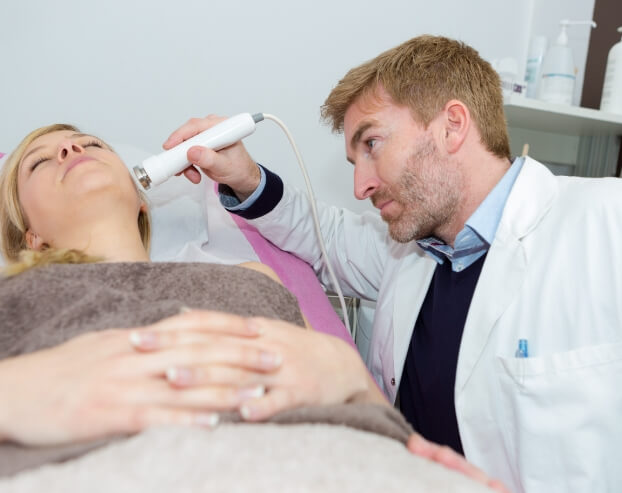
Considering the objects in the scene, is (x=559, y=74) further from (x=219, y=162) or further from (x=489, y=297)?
(x=219, y=162)

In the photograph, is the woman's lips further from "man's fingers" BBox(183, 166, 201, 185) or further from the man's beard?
the man's beard

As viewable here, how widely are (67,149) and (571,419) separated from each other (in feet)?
3.59

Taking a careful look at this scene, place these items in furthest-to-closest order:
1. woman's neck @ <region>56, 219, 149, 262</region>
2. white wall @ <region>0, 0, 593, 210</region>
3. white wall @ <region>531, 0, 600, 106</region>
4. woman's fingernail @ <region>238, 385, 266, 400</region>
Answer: white wall @ <region>531, 0, 600, 106</region> < white wall @ <region>0, 0, 593, 210</region> < woman's neck @ <region>56, 219, 149, 262</region> < woman's fingernail @ <region>238, 385, 266, 400</region>

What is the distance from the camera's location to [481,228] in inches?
44.2

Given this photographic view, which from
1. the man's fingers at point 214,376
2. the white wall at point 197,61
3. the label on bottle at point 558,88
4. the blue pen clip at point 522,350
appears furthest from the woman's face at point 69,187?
the label on bottle at point 558,88

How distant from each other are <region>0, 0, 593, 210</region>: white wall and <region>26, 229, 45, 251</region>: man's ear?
14.9 inches

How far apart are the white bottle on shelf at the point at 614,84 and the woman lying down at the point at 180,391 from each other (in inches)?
58.4

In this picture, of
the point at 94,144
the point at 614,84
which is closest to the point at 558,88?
the point at 614,84

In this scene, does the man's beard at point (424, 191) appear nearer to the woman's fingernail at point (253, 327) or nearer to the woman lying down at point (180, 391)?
the woman lying down at point (180, 391)

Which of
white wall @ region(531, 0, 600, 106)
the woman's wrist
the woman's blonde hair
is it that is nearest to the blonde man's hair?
the woman's blonde hair

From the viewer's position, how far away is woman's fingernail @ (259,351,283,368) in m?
0.62

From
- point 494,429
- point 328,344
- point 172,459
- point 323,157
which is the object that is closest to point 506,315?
point 494,429

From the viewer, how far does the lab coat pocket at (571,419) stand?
0.95 meters

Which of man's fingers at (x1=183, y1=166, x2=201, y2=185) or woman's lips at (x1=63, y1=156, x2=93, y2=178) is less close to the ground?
woman's lips at (x1=63, y1=156, x2=93, y2=178)
